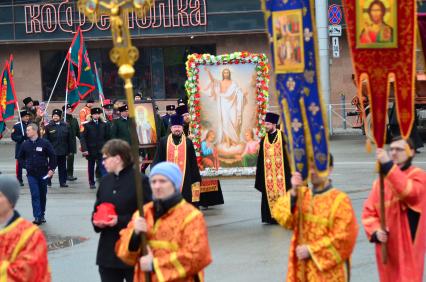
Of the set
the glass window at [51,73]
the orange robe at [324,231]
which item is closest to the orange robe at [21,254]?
the orange robe at [324,231]

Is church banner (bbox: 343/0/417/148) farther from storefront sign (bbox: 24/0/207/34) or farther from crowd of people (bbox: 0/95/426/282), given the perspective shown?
storefront sign (bbox: 24/0/207/34)

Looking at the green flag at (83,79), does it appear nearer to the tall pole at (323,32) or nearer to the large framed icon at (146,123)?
the large framed icon at (146,123)

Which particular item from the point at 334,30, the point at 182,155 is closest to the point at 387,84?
the point at 182,155

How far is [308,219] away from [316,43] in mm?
1303

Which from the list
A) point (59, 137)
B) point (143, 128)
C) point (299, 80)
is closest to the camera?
point (299, 80)

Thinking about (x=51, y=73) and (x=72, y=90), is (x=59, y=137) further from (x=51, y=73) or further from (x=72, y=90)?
(x=51, y=73)

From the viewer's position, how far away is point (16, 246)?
275 inches

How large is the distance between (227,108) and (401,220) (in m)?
7.58

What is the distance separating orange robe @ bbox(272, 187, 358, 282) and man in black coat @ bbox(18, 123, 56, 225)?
855cm

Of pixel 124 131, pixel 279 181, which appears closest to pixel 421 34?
pixel 279 181

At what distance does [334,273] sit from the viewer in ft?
24.6

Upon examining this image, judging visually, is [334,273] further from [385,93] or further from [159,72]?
[159,72]

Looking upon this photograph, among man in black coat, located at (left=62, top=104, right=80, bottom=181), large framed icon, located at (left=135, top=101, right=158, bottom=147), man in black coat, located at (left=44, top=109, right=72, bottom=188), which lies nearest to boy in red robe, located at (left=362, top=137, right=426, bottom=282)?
large framed icon, located at (left=135, top=101, right=158, bottom=147)

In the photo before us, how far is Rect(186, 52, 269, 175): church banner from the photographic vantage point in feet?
50.7
